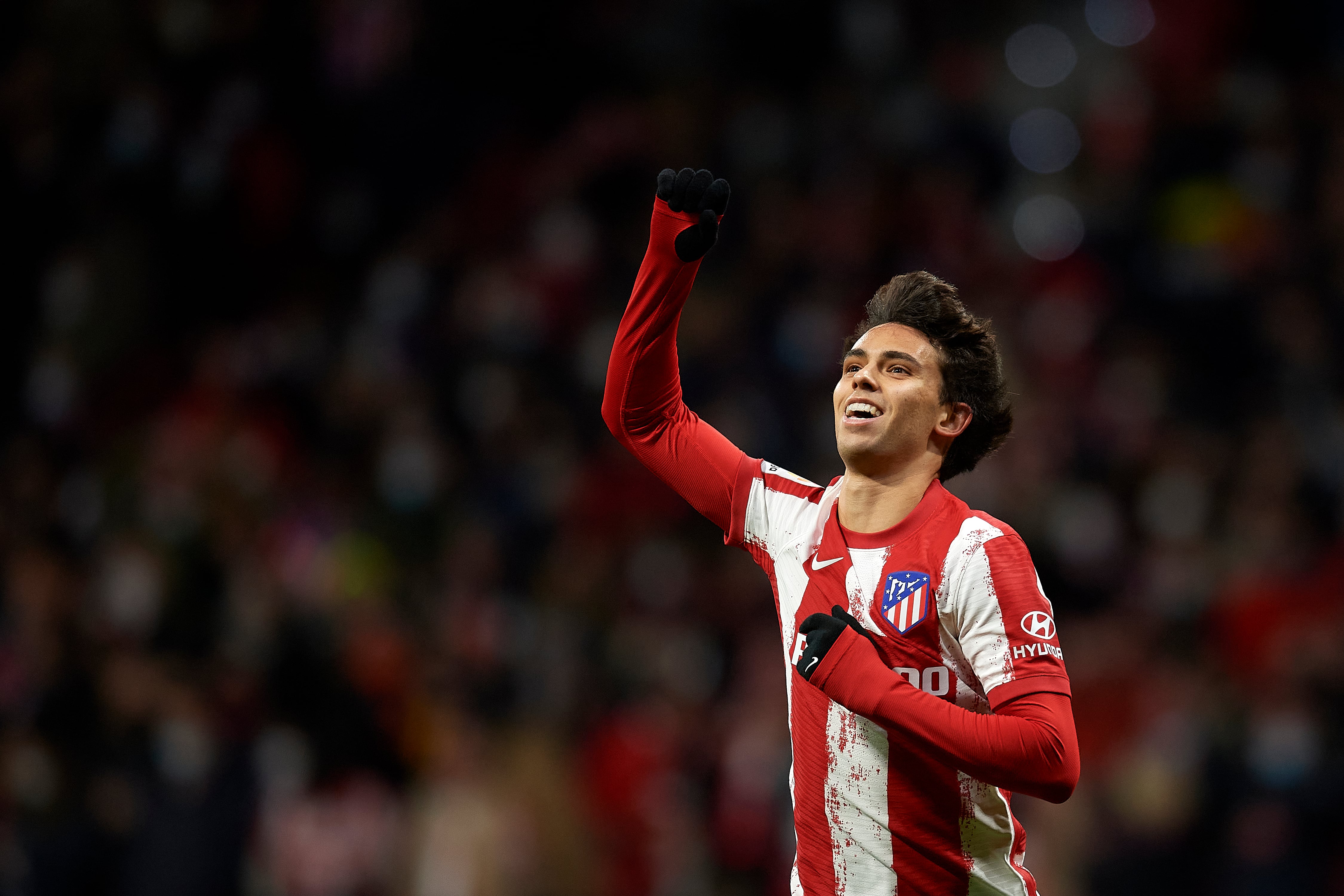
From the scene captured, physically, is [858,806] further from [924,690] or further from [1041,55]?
[1041,55]

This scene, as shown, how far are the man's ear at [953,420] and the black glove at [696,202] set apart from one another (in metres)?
0.59

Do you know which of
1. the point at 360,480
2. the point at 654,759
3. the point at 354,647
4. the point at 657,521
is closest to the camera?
the point at 654,759

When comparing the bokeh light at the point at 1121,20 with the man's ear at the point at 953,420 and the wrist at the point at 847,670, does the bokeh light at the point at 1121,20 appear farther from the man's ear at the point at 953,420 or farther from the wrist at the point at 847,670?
Answer: the wrist at the point at 847,670

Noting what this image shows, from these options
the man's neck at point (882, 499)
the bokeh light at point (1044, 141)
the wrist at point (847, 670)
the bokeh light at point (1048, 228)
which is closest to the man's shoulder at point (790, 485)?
the man's neck at point (882, 499)

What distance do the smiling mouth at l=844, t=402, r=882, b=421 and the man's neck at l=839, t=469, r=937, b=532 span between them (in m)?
0.11

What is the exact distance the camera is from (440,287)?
9242 millimetres

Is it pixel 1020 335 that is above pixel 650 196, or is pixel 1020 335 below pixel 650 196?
below

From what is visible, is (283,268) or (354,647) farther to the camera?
(283,268)

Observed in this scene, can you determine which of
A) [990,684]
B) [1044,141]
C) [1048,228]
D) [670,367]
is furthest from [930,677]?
[1044,141]

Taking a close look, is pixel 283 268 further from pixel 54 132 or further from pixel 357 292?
pixel 54 132

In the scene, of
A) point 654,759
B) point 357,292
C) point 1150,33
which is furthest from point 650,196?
point 654,759

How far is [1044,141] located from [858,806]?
752cm

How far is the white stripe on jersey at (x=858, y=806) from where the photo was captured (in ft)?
8.86

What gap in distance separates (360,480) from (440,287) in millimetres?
1548
